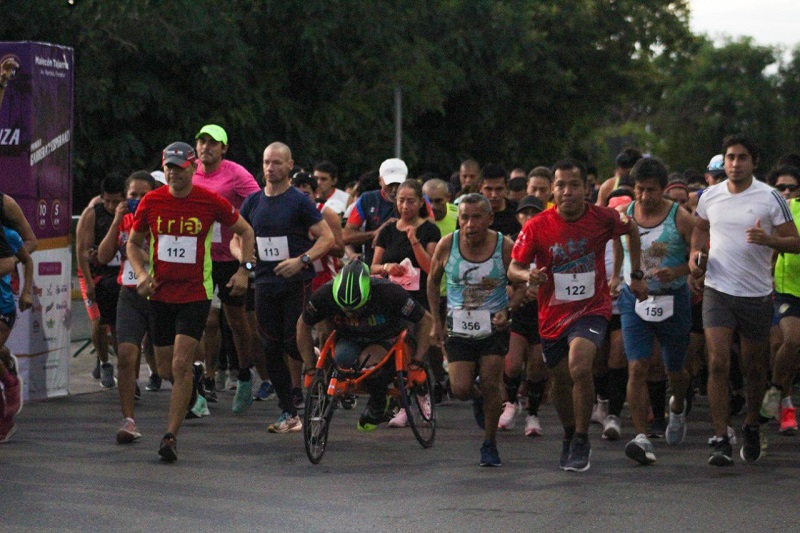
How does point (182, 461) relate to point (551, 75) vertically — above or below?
below

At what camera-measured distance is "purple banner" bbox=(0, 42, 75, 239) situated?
13195 mm

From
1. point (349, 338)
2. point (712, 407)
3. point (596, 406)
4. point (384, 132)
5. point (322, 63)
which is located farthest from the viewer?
point (384, 132)

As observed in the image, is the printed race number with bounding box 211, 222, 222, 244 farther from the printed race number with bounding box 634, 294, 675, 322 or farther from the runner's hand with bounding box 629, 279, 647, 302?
the runner's hand with bounding box 629, 279, 647, 302

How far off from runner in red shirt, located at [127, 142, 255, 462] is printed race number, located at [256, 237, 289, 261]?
3.95 feet

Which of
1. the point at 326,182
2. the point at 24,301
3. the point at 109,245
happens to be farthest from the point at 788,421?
the point at 326,182

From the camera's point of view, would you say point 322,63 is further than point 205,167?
Yes

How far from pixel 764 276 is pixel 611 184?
520 centimetres

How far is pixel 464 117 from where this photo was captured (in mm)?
41406

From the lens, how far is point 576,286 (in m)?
9.72

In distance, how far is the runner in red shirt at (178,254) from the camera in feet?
33.9

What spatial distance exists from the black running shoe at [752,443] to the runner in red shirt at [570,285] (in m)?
1.08

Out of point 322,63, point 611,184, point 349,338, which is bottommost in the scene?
point 349,338

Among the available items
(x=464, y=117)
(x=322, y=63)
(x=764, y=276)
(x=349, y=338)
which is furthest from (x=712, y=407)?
(x=464, y=117)

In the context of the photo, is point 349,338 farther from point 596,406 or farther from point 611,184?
point 611,184
